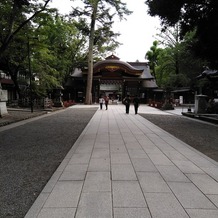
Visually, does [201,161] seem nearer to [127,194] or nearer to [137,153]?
[137,153]

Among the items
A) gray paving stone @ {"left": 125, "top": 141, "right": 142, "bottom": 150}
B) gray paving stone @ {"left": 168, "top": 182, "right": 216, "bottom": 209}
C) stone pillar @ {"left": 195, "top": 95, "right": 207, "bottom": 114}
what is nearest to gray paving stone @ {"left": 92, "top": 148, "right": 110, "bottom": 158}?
gray paving stone @ {"left": 125, "top": 141, "right": 142, "bottom": 150}

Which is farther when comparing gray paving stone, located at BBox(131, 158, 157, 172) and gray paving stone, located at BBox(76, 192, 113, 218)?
gray paving stone, located at BBox(131, 158, 157, 172)

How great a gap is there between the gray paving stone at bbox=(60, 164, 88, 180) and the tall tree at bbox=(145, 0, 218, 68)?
10.6 meters

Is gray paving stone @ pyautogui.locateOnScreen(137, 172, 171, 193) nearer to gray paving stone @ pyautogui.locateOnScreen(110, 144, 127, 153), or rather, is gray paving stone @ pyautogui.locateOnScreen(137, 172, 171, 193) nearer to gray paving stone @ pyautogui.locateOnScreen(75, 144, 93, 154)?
gray paving stone @ pyautogui.locateOnScreen(110, 144, 127, 153)

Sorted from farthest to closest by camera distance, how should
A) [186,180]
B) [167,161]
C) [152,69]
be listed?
[152,69]
[167,161]
[186,180]

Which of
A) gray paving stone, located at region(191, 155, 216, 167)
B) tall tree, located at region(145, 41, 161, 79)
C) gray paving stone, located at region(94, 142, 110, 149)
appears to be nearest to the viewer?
gray paving stone, located at region(191, 155, 216, 167)

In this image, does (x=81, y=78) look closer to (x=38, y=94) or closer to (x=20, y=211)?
(x=38, y=94)

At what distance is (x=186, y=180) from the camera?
477 cm

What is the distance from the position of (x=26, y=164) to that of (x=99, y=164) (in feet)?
5.20

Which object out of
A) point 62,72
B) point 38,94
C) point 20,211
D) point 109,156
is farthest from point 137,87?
point 20,211

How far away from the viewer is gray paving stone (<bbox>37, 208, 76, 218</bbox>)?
133 inches

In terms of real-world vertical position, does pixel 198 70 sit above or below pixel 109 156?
above

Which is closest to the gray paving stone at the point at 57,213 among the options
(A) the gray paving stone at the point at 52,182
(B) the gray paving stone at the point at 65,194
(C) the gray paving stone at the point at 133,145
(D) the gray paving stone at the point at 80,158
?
(B) the gray paving stone at the point at 65,194

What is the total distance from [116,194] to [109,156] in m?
2.56
